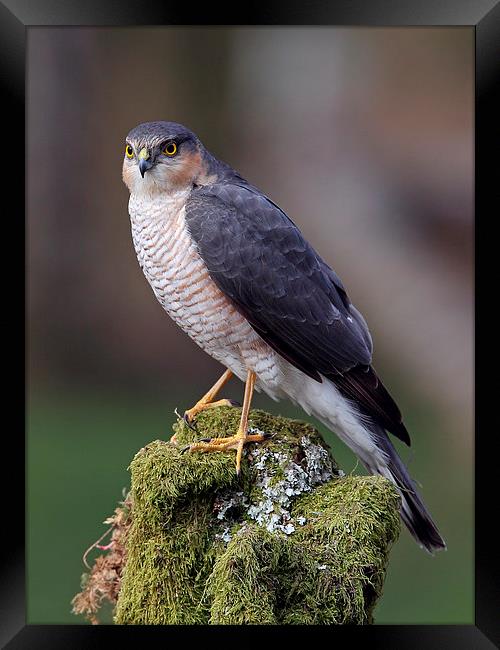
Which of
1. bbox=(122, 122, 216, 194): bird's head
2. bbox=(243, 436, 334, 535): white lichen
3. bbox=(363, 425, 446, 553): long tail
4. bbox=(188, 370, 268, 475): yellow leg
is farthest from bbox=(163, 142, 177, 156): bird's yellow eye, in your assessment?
bbox=(363, 425, 446, 553): long tail

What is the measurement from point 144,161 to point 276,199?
3055 millimetres

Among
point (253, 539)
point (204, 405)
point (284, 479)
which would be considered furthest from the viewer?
point (204, 405)

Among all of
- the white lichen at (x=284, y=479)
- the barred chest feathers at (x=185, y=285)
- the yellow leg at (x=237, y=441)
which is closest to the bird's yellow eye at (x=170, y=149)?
the barred chest feathers at (x=185, y=285)

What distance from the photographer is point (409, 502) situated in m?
3.56

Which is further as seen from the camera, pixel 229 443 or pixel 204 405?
pixel 204 405

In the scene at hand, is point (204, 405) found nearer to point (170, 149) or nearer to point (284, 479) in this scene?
point (284, 479)

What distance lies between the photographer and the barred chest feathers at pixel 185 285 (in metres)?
3.46

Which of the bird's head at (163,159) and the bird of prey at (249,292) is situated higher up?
the bird's head at (163,159)

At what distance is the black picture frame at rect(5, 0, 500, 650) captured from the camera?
311 centimetres

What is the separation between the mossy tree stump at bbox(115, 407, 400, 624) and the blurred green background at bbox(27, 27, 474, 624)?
5.48ft

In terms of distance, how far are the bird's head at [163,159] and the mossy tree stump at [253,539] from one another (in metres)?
1.13
